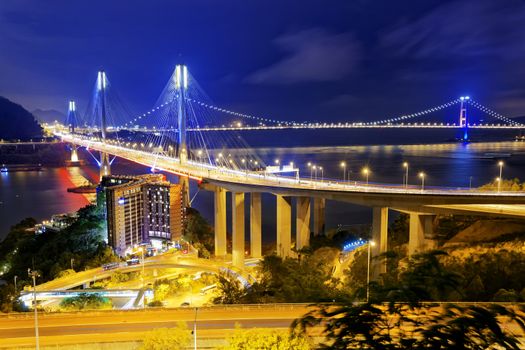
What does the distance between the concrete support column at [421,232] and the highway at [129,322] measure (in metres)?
8.23

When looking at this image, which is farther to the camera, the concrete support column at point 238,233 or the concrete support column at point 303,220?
the concrete support column at point 303,220

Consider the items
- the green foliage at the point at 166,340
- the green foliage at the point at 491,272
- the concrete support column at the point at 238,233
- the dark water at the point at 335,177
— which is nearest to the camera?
the green foliage at the point at 166,340

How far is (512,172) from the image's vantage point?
37.9 m

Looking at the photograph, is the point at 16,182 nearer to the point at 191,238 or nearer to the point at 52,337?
the point at 191,238

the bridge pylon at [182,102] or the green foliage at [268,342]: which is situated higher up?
the bridge pylon at [182,102]

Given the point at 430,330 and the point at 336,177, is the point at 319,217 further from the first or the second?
the point at 430,330

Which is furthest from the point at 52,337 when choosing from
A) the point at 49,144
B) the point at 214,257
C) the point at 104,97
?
the point at 49,144

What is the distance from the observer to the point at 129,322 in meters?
9.04

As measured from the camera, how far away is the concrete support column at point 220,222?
2092 cm

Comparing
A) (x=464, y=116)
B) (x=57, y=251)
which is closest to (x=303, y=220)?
(x=57, y=251)

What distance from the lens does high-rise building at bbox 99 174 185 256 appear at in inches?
822

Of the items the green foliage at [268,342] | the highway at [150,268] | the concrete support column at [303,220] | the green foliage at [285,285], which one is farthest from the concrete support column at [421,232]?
the green foliage at [268,342]

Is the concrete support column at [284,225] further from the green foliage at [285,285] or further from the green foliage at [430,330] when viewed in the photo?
the green foliage at [430,330]

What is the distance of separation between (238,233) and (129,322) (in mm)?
10456
